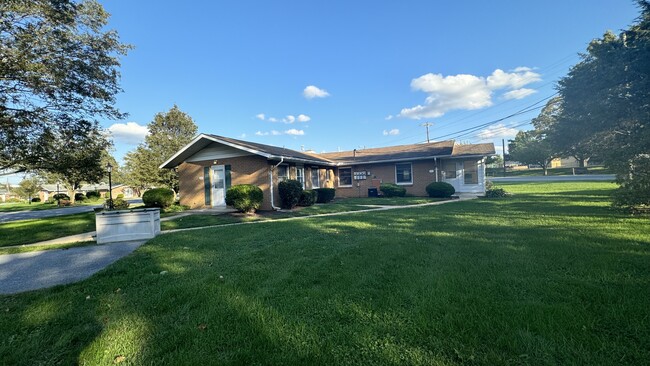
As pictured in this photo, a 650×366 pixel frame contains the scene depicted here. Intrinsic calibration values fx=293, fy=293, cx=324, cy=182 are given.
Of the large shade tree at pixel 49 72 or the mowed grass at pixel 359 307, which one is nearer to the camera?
the mowed grass at pixel 359 307

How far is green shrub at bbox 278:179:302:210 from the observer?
14.0 m

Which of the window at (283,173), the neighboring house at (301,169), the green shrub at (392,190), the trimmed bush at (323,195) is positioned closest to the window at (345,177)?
the neighboring house at (301,169)

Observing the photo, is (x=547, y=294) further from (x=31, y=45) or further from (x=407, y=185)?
(x=407, y=185)

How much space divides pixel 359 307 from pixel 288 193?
36.4 ft

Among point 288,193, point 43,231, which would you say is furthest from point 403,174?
point 43,231

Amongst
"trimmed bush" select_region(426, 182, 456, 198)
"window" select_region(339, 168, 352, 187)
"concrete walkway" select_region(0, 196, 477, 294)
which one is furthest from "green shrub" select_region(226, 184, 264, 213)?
"trimmed bush" select_region(426, 182, 456, 198)

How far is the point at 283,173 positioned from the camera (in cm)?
1528

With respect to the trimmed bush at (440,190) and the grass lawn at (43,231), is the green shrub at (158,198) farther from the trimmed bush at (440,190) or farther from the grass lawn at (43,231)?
the trimmed bush at (440,190)

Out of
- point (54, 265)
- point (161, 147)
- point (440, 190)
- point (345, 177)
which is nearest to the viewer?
point (54, 265)

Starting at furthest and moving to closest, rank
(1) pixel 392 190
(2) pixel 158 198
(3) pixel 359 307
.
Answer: (1) pixel 392 190 < (2) pixel 158 198 < (3) pixel 359 307

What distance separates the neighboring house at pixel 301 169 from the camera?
1405cm

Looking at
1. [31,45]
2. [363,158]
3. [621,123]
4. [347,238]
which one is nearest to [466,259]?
[347,238]

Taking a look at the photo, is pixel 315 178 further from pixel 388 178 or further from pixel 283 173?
pixel 388 178

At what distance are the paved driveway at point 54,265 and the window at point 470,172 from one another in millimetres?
18408
